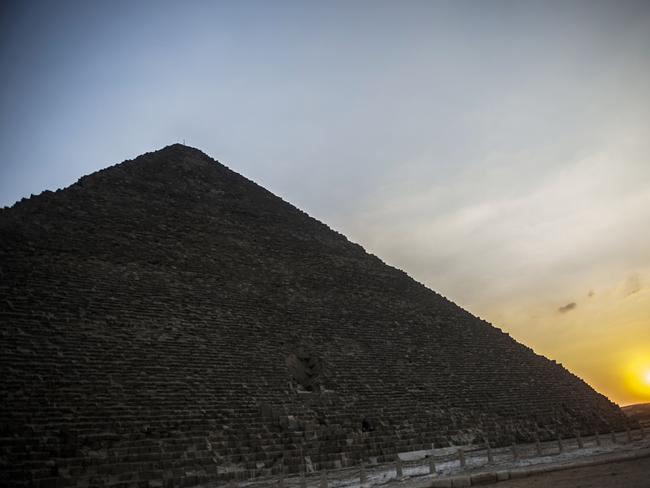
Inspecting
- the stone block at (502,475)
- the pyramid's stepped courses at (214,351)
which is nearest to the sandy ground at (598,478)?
the stone block at (502,475)

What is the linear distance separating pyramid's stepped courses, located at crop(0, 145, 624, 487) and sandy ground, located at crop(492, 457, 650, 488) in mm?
4056

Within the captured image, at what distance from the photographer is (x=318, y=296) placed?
15547 mm

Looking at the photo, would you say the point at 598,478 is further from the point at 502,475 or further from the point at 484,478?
the point at 484,478

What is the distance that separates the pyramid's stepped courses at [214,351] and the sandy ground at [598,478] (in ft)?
13.3

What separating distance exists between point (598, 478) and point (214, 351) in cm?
757

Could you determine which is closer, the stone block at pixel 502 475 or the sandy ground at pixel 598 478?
the sandy ground at pixel 598 478

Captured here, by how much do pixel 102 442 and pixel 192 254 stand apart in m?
7.15

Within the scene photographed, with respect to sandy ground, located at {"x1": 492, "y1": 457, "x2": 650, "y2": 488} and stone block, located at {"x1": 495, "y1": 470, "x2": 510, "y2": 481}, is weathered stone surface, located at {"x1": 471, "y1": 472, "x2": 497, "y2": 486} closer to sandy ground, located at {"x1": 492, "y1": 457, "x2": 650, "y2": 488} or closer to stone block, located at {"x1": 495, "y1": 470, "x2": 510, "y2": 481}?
stone block, located at {"x1": 495, "y1": 470, "x2": 510, "y2": 481}

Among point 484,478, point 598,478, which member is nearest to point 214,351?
point 484,478

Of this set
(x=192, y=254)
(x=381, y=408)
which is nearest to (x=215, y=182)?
(x=192, y=254)

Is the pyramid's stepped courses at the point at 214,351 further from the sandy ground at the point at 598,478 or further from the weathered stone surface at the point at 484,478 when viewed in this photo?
the sandy ground at the point at 598,478

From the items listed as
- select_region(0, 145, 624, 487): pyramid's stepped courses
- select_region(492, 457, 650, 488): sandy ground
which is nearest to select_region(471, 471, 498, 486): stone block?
select_region(492, 457, 650, 488): sandy ground

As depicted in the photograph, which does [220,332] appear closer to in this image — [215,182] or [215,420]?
[215,420]

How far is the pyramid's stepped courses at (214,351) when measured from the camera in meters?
7.78
